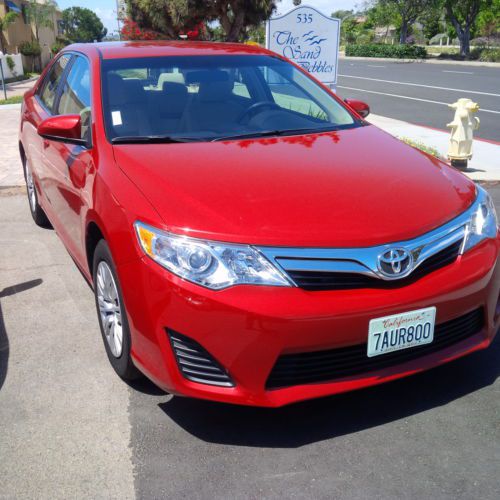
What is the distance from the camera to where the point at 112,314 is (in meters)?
3.06

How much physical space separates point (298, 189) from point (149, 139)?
0.98m

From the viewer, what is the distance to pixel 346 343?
2.45 m

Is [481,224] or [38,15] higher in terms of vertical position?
[481,224]

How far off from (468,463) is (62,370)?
2059 mm

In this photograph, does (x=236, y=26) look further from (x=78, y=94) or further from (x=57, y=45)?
(x=57, y=45)

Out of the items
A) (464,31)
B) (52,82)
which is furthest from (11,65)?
(464,31)

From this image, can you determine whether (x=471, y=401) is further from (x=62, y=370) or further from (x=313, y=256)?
(x=62, y=370)

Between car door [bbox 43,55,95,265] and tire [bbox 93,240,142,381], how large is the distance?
0.34 meters

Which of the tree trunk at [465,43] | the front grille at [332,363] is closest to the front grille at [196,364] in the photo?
Result: the front grille at [332,363]

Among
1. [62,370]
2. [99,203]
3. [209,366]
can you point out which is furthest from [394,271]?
[62,370]

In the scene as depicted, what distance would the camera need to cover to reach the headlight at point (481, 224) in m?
2.79

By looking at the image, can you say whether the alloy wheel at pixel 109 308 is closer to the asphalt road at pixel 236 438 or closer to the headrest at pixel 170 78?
the asphalt road at pixel 236 438

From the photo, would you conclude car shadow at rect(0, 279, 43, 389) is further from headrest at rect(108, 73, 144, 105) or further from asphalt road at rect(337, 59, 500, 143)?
asphalt road at rect(337, 59, 500, 143)

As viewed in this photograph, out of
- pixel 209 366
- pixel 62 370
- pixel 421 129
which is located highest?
pixel 209 366
